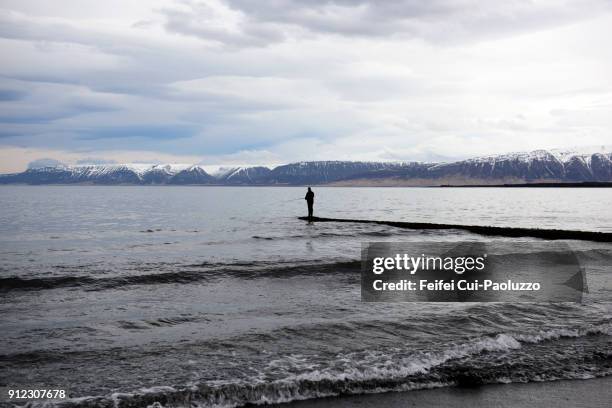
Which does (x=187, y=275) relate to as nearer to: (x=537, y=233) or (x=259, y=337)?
(x=259, y=337)

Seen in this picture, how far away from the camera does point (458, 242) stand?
97.2 ft

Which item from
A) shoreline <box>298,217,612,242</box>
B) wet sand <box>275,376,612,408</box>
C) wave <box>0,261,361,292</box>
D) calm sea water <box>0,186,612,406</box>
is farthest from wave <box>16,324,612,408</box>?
shoreline <box>298,217,612,242</box>

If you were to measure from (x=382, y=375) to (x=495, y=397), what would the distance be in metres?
1.69

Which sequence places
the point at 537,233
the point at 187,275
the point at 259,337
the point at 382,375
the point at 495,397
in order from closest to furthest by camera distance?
the point at 495,397
the point at 382,375
the point at 259,337
the point at 187,275
the point at 537,233

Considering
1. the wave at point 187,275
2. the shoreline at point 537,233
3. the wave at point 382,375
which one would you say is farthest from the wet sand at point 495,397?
the shoreline at point 537,233

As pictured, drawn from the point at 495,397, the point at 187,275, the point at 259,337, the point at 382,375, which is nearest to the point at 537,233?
the point at 187,275

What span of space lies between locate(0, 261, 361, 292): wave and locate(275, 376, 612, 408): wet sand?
36.7ft

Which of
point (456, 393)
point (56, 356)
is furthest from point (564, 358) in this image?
point (56, 356)

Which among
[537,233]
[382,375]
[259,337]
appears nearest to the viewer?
[382,375]

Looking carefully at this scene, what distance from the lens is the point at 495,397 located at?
7.22m

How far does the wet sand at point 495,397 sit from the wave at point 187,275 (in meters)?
11.2

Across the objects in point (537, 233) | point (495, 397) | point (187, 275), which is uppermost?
point (537, 233)

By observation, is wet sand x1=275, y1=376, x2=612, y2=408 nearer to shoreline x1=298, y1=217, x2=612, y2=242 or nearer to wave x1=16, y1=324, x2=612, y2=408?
wave x1=16, y1=324, x2=612, y2=408

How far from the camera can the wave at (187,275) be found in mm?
16562
